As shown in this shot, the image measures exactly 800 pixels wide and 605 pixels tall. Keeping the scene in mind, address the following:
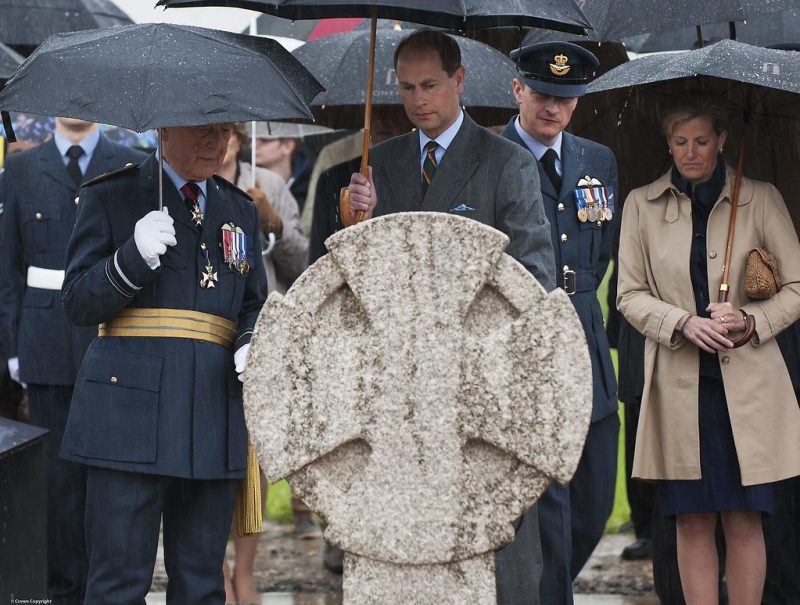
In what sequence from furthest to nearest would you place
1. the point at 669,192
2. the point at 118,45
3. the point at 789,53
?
the point at 669,192 < the point at 789,53 < the point at 118,45

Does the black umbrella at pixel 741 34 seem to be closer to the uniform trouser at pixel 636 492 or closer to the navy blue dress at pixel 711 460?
the navy blue dress at pixel 711 460

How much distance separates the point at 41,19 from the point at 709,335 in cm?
324

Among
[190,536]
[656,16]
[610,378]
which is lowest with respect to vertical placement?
[190,536]

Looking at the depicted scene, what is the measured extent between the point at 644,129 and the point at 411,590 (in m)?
2.76

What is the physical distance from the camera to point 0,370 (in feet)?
22.6

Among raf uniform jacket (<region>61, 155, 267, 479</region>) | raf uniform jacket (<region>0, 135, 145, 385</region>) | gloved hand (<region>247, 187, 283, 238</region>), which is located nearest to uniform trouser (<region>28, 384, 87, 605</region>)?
raf uniform jacket (<region>0, 135, 145, 385</region>)

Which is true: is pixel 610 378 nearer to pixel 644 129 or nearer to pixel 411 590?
pixel 644 129

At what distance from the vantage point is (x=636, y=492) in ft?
25.3

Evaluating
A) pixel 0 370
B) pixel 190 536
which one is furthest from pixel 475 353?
pixel 0 370

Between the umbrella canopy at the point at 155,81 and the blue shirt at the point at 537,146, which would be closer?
the umbrella canopy at the point at 155,81

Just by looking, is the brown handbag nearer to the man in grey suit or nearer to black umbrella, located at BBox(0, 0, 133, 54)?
the man in grey suit

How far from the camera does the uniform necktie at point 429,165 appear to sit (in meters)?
5.03

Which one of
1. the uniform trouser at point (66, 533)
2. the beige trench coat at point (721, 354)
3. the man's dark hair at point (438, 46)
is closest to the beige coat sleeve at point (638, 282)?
the beige trench coat at point (721, 354)

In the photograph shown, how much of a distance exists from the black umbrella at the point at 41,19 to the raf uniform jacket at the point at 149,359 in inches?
86.2
